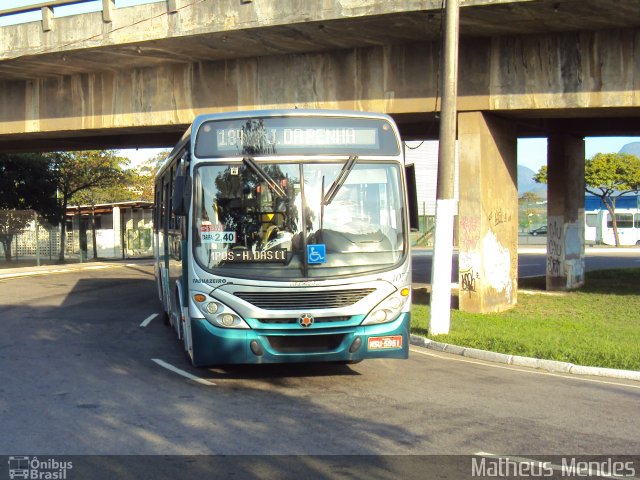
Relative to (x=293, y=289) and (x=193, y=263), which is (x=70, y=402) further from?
(x=293, y=289)

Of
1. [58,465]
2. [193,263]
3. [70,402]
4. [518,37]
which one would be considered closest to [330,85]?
[518,37]

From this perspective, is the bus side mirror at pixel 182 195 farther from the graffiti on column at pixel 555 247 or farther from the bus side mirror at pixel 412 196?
the graffiti on column at pixel 555 247

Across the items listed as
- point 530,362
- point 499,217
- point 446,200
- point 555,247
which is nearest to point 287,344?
point 530,362

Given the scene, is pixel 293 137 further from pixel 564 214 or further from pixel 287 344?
pixel 564 214

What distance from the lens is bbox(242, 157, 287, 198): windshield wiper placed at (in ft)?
27.9

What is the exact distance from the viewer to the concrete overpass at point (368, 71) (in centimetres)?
1468

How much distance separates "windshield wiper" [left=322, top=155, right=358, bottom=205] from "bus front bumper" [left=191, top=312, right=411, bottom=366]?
1537mm

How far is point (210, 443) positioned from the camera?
6250mm

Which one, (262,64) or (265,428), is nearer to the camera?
(265,428)

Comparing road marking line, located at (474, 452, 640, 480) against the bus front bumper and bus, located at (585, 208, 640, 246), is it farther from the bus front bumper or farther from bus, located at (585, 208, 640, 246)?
bus, located at (585, 208, 640, 246)

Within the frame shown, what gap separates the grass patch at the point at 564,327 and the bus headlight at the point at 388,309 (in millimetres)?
3238

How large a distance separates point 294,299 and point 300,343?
20.9 inches

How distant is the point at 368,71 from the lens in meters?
16.8

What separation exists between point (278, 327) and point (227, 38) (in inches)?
395
